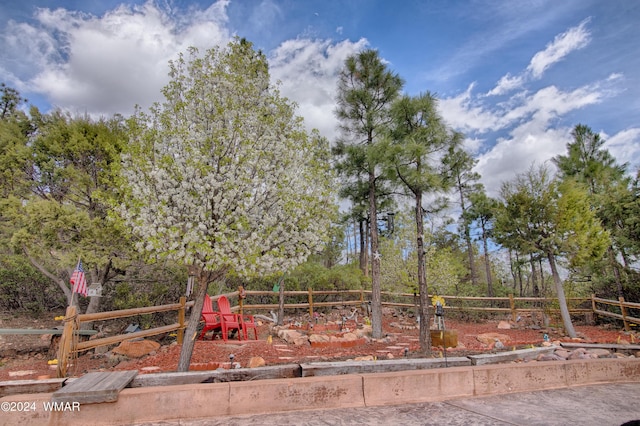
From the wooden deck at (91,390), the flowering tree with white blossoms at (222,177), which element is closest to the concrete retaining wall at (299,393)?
the wooden deck at (91,390)

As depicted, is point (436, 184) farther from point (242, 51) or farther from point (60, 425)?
point (60, 425)

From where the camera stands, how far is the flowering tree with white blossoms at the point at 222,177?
468cm

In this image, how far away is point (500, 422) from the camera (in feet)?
10.1

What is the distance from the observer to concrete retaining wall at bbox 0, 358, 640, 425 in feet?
9.34

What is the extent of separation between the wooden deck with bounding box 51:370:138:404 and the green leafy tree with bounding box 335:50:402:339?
874 centimetres

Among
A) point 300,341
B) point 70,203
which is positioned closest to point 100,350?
point 70,203

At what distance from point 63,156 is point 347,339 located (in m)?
9.69

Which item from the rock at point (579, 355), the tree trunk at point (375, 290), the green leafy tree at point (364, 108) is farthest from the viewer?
the green leafy tree at point (364, 108)

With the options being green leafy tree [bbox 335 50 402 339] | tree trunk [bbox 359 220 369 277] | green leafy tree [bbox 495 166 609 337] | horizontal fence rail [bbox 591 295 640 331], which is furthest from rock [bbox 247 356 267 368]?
tree trunk [bbox 359 220 369 277]

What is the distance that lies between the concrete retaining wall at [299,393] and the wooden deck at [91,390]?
8 centimetres

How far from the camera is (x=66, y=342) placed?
4.54 m

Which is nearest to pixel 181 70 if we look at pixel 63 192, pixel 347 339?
pixel 63 192

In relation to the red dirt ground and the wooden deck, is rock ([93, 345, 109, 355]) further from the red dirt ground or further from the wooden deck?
the wooden deck

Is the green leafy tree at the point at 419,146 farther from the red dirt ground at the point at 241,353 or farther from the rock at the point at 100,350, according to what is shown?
the rock at the point at 100,350
